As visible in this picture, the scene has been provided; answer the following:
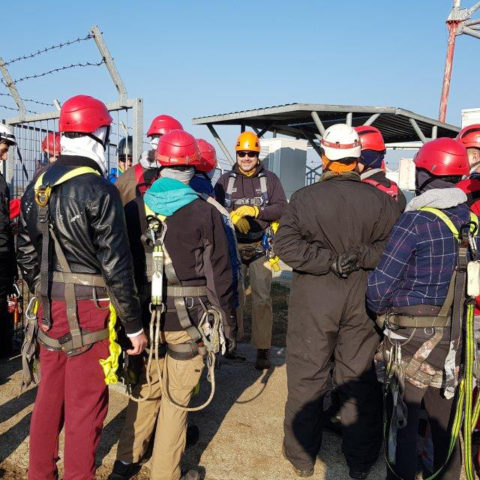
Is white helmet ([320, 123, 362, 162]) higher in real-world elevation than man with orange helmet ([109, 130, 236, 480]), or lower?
higher

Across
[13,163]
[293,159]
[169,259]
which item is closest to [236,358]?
[169,259]

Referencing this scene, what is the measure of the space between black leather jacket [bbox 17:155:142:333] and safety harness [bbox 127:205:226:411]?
0.65ft

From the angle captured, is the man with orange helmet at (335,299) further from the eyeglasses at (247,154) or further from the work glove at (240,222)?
the eyeglasses at (247,154)

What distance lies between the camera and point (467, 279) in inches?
103

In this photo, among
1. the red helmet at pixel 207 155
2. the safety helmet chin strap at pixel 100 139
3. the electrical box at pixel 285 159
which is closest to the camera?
the safety helmet chin strap at pixel 100 139

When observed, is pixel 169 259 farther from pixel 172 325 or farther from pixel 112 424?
pixel 112 424

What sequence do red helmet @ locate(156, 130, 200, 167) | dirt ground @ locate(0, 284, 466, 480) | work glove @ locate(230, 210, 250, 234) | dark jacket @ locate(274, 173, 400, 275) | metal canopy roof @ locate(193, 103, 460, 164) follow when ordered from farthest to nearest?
1. metal canopy roof @ locate(193, 103, 460, 164)
2. work glove @ locate(230, 210, 250, 234)
3. dirt ground @ locate(0, 284, 466, 480)
4. dark jacket @ locate(274, 173, 400, 275)
5. red helmet @ locate(156, 130, 200, 167)

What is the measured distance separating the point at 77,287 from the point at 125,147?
3.12 m

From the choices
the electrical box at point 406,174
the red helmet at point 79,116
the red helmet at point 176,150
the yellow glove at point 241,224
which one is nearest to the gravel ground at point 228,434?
the yellow glove at point 241,224

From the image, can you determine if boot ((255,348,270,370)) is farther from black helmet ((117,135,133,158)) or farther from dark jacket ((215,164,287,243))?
black helmet ((117,135,133,158))

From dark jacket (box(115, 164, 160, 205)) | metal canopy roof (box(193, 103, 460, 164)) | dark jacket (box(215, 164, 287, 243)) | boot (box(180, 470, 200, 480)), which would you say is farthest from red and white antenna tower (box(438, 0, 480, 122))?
boot (box(180, 470, 200, 480))

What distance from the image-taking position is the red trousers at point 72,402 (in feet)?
8.41

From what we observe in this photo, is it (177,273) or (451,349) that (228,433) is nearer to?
(177,273)

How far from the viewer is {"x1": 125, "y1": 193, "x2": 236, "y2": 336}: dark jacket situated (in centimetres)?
279
